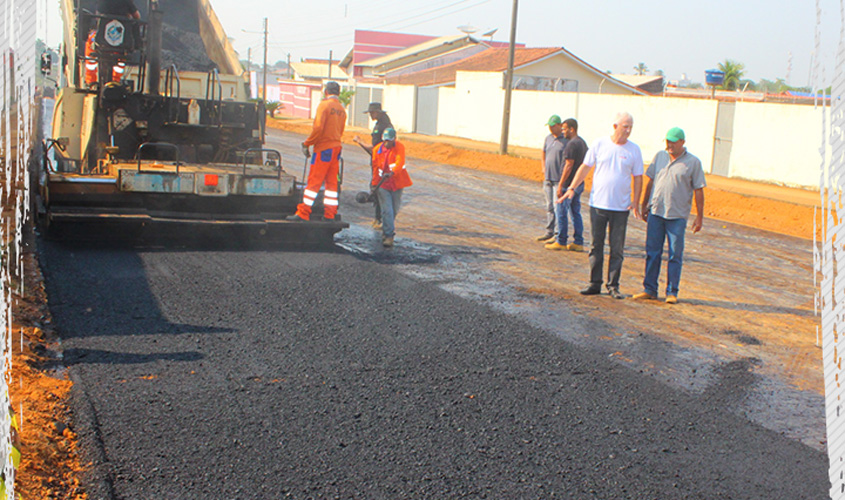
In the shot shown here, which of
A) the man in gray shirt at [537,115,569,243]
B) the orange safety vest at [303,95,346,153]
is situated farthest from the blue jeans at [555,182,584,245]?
the orange safety vest at [303,95,346,153]

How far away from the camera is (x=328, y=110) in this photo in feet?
30.3

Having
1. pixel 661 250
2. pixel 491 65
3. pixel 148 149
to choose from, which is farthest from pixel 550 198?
pixel 491 65

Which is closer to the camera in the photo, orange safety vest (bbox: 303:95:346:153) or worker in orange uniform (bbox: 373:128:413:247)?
orange safety vest (bbox: 303:95:346:153)

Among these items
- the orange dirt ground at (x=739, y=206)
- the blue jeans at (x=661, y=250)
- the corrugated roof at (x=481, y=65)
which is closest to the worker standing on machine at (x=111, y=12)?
the blue jeans at (x=661, y=250)

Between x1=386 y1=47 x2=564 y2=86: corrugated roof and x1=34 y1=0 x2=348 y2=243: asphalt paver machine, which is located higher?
x1=386 y1=47 x2=564 y2=86: corrugated roof

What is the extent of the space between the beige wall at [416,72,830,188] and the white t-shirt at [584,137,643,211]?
366 inches

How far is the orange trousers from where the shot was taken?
9141 millimetres

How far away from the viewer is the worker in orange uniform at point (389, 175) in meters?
9.57

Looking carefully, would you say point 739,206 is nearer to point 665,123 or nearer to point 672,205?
point 665,123

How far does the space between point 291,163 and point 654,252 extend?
13231 millimetres

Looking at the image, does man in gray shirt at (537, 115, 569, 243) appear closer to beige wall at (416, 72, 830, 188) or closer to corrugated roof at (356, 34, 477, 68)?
beige wall at (416, 72, 830, 188)

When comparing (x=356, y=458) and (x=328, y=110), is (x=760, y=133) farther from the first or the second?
(x=356, y=458)

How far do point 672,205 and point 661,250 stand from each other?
0.47 meters

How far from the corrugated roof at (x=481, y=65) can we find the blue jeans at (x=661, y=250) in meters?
31.9
